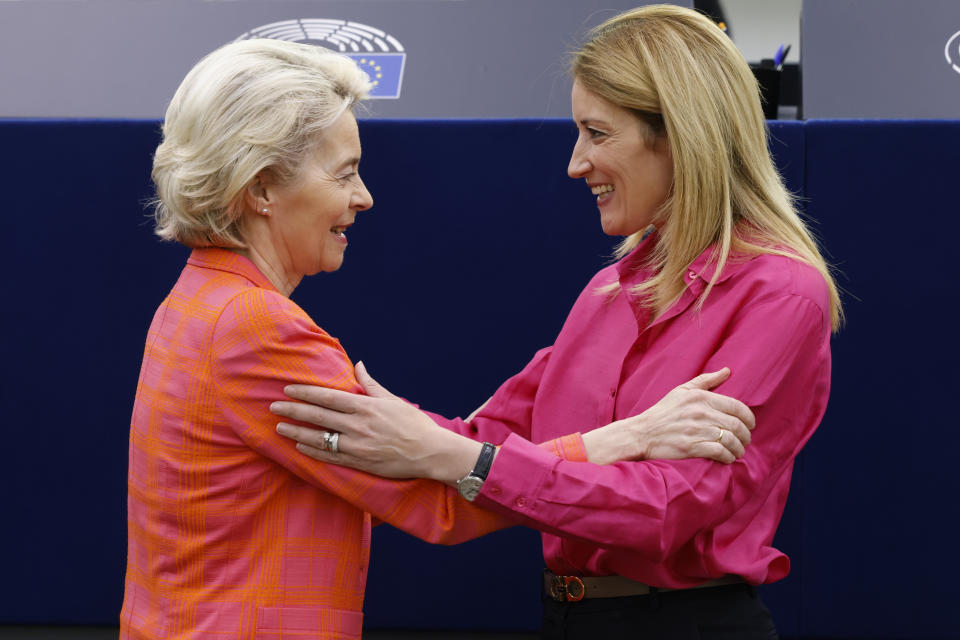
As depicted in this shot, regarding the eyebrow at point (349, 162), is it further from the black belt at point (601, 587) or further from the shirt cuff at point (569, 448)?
the black belt at point (601, 587)

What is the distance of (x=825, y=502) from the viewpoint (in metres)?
2.78

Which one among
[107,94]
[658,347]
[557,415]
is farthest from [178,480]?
[107,94]

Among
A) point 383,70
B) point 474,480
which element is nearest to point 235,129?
point 474,480

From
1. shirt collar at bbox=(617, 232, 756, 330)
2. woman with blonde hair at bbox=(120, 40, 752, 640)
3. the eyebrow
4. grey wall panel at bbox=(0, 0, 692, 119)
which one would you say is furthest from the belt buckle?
grey wall panel at bbox=(0, 0, 692, 119)

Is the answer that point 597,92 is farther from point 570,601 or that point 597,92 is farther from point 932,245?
point 932,245

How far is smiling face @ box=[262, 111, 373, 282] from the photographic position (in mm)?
1782

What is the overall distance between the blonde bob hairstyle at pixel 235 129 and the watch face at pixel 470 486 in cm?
53

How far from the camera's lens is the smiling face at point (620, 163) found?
1.95 meters

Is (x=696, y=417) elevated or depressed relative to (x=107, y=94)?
depressed

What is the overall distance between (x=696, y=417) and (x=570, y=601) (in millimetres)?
438

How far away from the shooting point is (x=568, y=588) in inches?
Answer: 74.9

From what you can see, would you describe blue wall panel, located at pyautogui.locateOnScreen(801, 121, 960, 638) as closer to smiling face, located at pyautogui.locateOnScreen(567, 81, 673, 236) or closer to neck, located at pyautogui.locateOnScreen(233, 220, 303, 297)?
smiling face, located at pyautogui.locateOnScreen(567, 81, 673, 236)

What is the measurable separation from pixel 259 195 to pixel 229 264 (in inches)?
4.9

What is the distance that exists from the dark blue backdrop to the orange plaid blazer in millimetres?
1123
